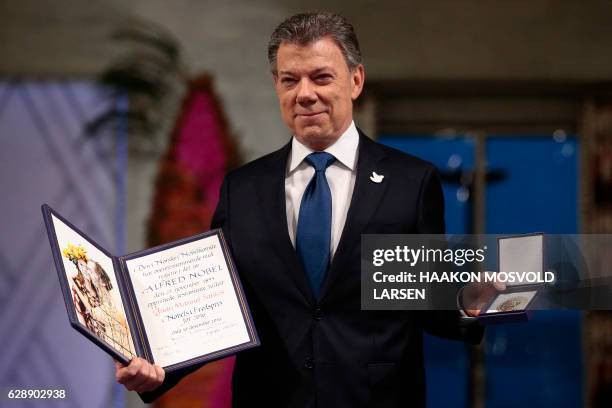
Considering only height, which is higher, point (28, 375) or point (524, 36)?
point (524, 36)

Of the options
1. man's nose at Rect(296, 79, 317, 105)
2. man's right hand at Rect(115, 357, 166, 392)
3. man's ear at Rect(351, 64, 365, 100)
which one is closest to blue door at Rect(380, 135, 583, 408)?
man's ear at Rect(351, 64, 365, 100)

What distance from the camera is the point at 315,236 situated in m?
1.77

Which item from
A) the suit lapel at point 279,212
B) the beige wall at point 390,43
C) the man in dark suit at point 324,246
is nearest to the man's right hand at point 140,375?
the man in dark suit at point 324,246

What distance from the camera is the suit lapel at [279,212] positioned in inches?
68.4

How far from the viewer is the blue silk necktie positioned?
5.78 ft

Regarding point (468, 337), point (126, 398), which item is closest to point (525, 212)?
point (126, 398)

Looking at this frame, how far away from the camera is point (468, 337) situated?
1.79m

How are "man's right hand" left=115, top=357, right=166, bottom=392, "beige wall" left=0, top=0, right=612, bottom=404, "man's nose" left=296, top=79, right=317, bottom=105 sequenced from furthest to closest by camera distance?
"beige wall" left=0, top=0, right=612, bottom=404 → "man's nose" left=296, top=79, right=317, bottom=105 → "man's right hand" left=115, top=357, right=166, bottom=392

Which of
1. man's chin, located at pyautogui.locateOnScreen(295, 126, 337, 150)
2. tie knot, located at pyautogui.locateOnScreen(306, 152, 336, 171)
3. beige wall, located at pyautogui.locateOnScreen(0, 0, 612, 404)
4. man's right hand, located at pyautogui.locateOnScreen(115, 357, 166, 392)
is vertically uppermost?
beige wall, located at pyautogui.locateOnScreen(0, 0, 612, 404)

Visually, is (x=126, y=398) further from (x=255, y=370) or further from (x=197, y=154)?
(x=255, y=370)

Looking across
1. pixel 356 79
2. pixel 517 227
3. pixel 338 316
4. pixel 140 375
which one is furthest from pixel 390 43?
pixel 140 375

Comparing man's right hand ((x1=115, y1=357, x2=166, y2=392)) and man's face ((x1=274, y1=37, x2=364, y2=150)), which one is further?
man's face ((x1=274, y1=37, x2=364, y2=150))

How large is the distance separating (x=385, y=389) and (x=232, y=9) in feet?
9.19

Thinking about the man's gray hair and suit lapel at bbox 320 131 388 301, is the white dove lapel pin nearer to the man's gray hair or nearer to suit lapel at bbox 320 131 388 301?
suit lapel at bbox 320 131 388 301
